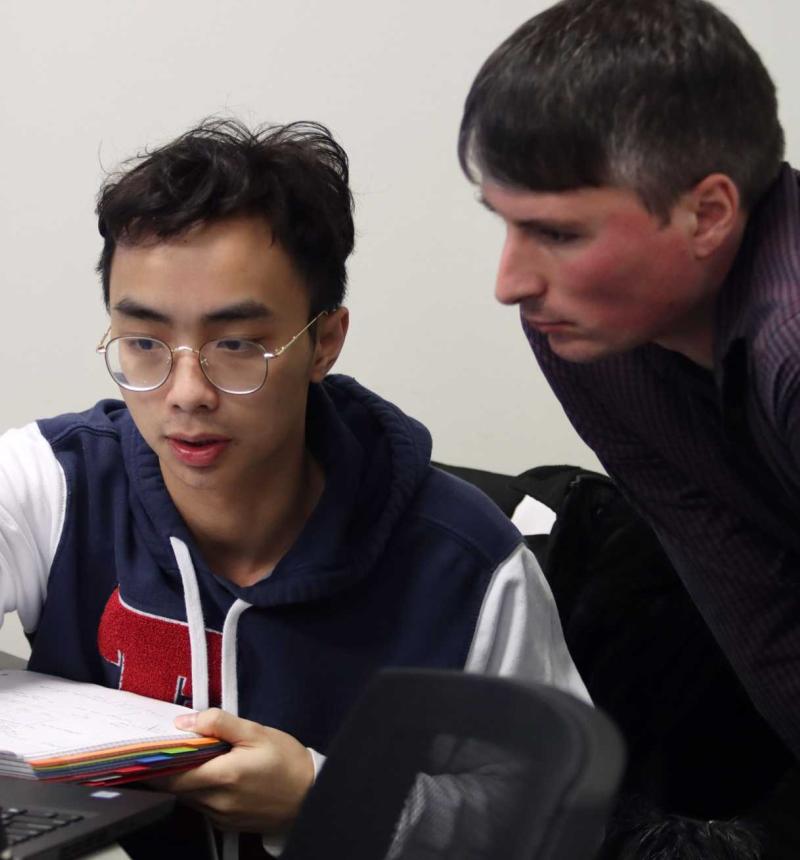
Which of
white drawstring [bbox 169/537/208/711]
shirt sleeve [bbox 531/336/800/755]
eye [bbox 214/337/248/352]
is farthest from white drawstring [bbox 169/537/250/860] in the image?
shirt sleeve [bbox 531/336/800/755]

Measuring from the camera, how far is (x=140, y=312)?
49.8 inches

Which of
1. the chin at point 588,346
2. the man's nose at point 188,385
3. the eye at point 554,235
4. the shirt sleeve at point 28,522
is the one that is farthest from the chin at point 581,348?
the shirt sleeve at point 28,522

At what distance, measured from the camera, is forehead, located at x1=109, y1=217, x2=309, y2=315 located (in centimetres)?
126

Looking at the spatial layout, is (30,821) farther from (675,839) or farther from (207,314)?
(675,839)

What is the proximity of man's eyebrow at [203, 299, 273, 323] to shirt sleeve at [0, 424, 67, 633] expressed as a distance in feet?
0.87

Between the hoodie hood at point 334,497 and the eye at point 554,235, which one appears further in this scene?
the hoodie hood at point 334,497

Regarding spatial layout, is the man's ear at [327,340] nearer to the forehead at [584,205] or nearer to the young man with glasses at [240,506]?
the young man with glasses at [240,506]

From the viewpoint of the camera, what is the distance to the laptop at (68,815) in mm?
866

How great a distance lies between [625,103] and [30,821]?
74cm

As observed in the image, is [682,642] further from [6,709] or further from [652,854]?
[6,709]

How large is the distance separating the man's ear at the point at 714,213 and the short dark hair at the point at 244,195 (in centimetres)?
44

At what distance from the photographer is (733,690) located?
1699 millimetres

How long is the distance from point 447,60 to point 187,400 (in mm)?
1233

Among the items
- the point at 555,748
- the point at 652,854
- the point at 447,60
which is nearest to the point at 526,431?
the point at 447,60
